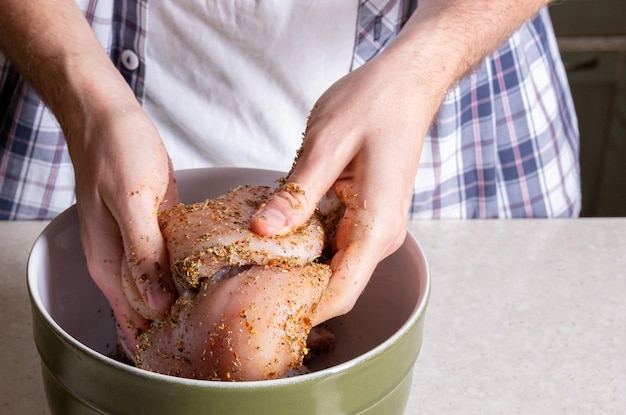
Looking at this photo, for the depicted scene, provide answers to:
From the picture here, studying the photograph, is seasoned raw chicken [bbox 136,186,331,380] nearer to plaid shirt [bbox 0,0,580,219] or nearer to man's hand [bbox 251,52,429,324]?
man's hand [bbox 251,52,429,324]

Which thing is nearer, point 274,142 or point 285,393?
point 285,393

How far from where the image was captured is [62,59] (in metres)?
0.89

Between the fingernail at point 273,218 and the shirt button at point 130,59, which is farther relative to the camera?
the shirt button at point 130,59

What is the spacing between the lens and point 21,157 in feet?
4.24

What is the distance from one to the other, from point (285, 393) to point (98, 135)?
0.33m

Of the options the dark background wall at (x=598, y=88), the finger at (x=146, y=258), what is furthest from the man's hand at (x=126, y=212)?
the dark background wall at (x=598, y=88)

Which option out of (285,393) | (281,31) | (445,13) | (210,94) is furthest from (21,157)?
(285,393)

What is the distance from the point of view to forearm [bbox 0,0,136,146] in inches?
32.3

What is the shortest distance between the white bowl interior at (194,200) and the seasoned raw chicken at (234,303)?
0.11m

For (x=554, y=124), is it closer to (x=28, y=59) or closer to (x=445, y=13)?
(x=445, y=13)

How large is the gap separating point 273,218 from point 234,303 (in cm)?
9

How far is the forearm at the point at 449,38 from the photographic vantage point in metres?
0.88

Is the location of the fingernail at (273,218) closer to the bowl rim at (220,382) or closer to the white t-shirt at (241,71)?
the bowl rim at (220,382)

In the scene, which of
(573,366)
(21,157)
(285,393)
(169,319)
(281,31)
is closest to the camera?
(285,393)
